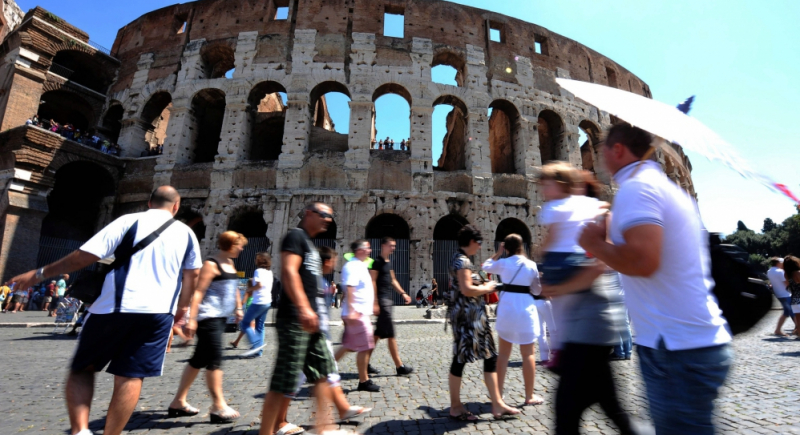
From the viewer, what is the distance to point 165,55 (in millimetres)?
16062

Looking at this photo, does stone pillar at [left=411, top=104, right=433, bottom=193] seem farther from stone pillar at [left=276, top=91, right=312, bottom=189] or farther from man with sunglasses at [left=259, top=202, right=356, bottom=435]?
man with sunglasses at [left=259, top=202, right=356, bottom=435]

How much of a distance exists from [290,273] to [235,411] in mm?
1602

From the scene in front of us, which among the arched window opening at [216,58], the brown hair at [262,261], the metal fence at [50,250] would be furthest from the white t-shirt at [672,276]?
the arched window opening at [216,58]

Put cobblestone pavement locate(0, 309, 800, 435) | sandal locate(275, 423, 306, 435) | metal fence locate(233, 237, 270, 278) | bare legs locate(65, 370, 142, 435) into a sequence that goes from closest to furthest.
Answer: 1. bare legs locate(65, 370, 142, 435)
2. sandal locate(275, 423, 306, 435)
3. cobblestone pavement locate(0, 309, 800, 435)
4. metal fence locate(233, 237, 270, 278)

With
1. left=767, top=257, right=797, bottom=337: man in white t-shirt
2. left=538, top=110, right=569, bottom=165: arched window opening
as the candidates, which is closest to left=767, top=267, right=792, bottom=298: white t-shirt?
left=767, top=257, right=797, bottom=337: man in white t-shirt

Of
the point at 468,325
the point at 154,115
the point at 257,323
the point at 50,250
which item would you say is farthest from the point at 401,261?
the point at 154,115

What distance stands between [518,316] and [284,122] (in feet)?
47.4

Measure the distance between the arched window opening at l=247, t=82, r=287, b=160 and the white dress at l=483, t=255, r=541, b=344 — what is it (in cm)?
1398

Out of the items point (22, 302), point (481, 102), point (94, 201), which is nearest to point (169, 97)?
point (94, 201)

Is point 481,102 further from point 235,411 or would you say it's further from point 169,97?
point 235,411

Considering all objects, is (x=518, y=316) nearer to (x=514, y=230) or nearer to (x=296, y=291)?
(x=296, y=291)

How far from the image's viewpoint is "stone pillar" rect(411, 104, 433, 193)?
1381 cm

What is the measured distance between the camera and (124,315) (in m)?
2.11

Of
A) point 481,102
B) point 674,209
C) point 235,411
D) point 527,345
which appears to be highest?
point 481,102
